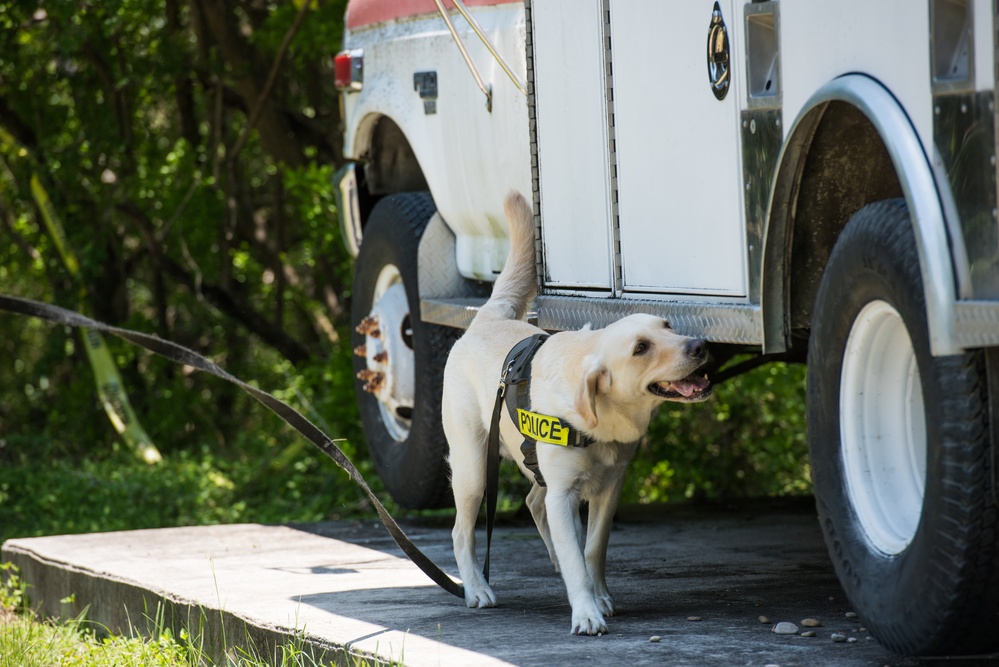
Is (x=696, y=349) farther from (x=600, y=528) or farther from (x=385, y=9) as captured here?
(x=385, y=9)

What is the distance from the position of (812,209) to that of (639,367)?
0.64m

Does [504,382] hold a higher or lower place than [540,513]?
higher

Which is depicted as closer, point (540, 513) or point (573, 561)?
point (573, 561)

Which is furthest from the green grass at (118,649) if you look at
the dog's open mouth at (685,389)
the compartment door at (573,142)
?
the compartment door at (573,142)

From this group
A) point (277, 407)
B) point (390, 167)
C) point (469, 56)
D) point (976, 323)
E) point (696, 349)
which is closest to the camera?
point (976, 323)

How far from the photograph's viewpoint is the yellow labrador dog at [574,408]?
371cm

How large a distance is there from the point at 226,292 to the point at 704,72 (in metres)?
9.14

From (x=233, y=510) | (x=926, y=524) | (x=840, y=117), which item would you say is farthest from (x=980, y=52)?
(x=233, y=510)

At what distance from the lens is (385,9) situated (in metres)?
6.14

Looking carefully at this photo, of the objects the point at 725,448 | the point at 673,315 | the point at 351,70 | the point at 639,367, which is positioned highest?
the point at 351,70

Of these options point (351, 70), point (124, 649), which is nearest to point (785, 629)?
point (124, 649)

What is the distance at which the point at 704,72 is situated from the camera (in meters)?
3.62

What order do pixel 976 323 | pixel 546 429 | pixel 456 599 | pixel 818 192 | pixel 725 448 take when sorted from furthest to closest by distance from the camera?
pixel 725 448, pixel 456 599, pixel 546 429, pixel 818 192, pixel 976 323

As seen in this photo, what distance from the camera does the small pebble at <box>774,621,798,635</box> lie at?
11.7 ft
